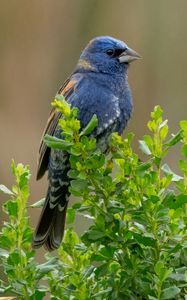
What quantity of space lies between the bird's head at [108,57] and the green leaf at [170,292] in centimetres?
→ 172

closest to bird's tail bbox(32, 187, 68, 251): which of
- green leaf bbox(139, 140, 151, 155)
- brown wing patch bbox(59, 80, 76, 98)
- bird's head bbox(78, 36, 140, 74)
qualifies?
brown wing patch bbox(59, 80, 76, 98)

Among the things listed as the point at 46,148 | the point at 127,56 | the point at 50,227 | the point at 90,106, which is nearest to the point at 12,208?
the point at 50,227

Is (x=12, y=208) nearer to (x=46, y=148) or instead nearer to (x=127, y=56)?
(x=46, y=148)

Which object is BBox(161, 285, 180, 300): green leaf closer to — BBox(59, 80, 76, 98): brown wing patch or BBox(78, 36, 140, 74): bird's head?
BBox(59, 80, 76, 98): brown wing patch

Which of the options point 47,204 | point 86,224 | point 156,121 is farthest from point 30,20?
point 156,121

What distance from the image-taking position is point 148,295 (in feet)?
6.56

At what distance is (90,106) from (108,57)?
308 mm

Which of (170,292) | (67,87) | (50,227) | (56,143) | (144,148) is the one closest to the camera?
(170,292)

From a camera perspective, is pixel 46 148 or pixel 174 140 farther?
pixel 46 148

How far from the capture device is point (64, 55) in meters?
5.64

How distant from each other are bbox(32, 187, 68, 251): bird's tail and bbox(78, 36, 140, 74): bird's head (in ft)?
1.86

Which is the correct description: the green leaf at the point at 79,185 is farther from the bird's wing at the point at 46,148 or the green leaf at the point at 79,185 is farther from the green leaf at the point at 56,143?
the bird's wing at the point at 46,148

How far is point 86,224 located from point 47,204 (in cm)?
180

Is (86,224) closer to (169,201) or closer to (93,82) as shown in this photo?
(93,82)
